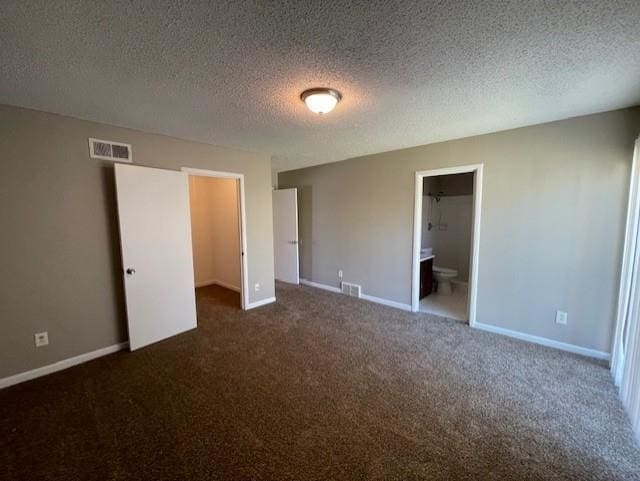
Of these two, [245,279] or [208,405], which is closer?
[208,405]

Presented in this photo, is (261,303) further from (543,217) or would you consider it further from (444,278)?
(543,217)

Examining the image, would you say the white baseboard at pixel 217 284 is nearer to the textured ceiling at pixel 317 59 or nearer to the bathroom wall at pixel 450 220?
the textured ceiling at pixel 317 59

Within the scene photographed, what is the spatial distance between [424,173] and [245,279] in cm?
301

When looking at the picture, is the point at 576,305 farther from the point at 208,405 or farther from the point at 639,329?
the point at 208,405

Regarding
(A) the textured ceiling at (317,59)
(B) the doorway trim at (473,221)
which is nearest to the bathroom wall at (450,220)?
(B) the doorway trim at (473,221)

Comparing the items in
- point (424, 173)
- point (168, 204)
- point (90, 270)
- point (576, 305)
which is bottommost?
point (576, 305)

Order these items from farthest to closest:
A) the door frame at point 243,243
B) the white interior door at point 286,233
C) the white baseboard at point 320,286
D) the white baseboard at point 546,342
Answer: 1. the white interior door at point 286,233
2. the white baseboard at point 320,286
3. the door frame at point 243,243
4. the white baseboard at point 546,342

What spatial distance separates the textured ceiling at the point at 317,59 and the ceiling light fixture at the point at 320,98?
67 mm

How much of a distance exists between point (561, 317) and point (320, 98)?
129 inches

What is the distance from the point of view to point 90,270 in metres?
2.64

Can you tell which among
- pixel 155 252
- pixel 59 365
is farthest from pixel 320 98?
pixel 59 365

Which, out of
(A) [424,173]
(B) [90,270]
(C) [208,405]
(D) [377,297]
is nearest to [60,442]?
(C) [208,405]

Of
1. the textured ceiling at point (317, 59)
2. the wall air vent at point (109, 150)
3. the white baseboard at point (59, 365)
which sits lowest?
the white baseboard at point (59, 365)

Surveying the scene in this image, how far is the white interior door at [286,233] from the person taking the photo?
16.8 ft
